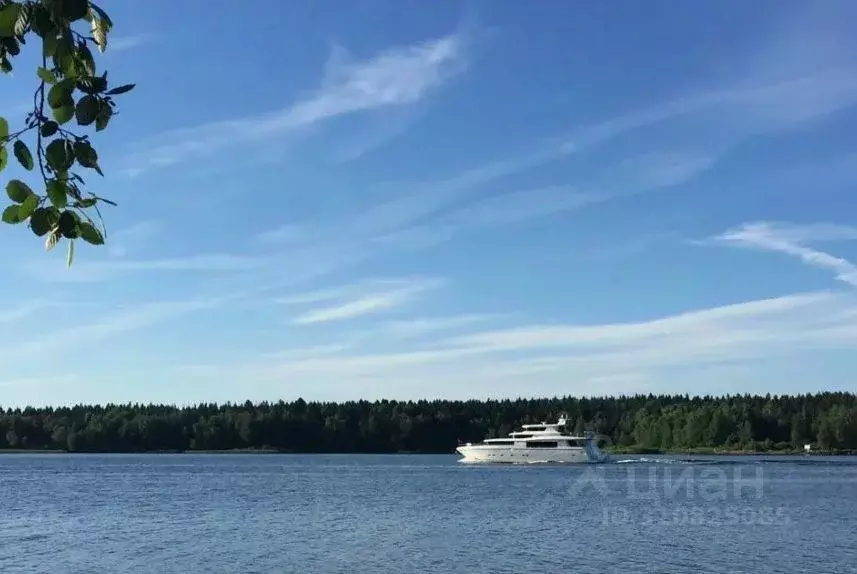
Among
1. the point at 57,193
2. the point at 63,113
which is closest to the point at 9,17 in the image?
the point at 63,113

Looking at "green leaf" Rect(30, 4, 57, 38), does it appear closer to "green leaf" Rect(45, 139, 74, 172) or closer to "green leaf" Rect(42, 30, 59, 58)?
"green leaf" Rect(42, 30, 59, 58)

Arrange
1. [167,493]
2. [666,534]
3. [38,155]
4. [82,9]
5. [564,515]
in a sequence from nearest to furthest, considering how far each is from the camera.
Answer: [82,9] < [38,155] < [666,534] < [564,515] < [167,493]

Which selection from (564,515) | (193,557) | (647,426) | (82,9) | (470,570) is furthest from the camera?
(647,426)

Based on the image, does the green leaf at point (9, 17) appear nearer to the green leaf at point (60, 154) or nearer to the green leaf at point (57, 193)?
the green leaf at point (60, 154)

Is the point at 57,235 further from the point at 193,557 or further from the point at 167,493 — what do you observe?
the point at 167,493

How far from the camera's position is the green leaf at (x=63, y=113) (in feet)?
12.0

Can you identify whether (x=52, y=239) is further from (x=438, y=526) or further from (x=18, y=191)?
(x=438, y=526)

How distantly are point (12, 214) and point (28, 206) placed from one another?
67mm

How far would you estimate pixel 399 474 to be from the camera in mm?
128500

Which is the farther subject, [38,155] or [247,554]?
[247,554]

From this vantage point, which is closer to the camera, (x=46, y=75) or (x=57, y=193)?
(x=46, y=75)

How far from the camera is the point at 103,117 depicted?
372 centimetres

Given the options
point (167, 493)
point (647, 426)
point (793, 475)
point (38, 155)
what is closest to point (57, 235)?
point (38, 155)

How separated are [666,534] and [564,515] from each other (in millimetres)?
13044
